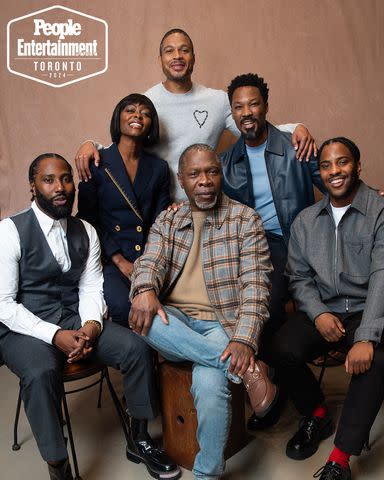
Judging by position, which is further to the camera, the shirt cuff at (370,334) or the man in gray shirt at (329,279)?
the man in gray shirt at (329,279)

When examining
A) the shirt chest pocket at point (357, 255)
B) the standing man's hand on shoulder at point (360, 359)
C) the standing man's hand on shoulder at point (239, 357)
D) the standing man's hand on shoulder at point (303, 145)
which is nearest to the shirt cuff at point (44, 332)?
the standing man's hand on shoulder at point (239, 357)

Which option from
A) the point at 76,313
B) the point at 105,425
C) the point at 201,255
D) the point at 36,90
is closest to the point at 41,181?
the point at 76,313

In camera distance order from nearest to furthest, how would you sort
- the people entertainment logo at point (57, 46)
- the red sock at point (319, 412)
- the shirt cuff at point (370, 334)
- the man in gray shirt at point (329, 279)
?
the shirt cuff at point (370, 334)
the man in gray shirt at point (329, 279)
the red sock at point (319, 412)
the people entertainment logo at point (57, 46)

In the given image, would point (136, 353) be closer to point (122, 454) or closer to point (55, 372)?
point (55, 372)

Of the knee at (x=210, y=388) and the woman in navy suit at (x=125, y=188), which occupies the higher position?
the woman in navy suit at (x=125, y=188)

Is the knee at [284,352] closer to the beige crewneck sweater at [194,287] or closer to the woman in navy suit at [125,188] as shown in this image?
the beige crewneck sweater at [194,287]

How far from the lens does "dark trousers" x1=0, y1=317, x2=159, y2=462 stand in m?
2.32

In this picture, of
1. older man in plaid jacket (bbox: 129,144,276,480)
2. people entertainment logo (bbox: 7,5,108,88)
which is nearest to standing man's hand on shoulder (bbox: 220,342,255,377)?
older man in plaid jacket (bbox: 129,144,276,480)

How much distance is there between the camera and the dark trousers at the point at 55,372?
2324 millimetres

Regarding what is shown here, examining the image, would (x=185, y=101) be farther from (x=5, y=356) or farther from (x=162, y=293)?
(x=5, y=356)

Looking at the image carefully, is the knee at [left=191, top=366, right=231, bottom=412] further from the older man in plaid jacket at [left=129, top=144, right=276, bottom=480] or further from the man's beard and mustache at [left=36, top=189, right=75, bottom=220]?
the man's beard and mustache at [left=36, top=189, right=75, bottom=220]

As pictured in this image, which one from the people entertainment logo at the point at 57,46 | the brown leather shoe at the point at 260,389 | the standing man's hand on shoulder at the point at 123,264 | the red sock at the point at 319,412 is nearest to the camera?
the brown leather shoe at the point at 260,389

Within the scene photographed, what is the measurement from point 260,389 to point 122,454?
34.9 inches

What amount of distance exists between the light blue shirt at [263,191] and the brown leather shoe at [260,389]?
1.02 metres
